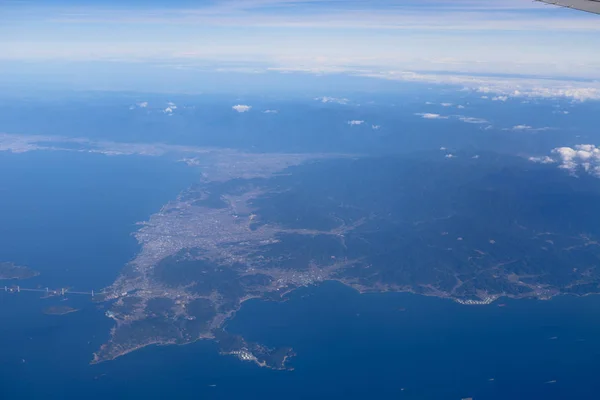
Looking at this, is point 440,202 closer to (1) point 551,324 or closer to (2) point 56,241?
(1) point 551,324

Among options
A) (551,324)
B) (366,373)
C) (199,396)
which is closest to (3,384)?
(199,396)

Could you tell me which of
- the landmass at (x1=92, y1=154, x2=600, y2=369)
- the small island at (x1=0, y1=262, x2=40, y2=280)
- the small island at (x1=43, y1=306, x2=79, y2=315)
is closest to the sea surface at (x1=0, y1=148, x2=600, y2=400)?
the small island at (x1=43, y1=306, x2=79, y2=315)

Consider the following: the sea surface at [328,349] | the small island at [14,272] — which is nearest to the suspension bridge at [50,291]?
the sea surface at [328,349]

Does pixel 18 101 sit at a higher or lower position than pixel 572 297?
higher

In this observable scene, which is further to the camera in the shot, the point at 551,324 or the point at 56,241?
the point at 56,241

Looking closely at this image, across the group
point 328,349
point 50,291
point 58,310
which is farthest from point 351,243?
point 50,291

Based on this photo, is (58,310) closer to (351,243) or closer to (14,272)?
(14,272)
